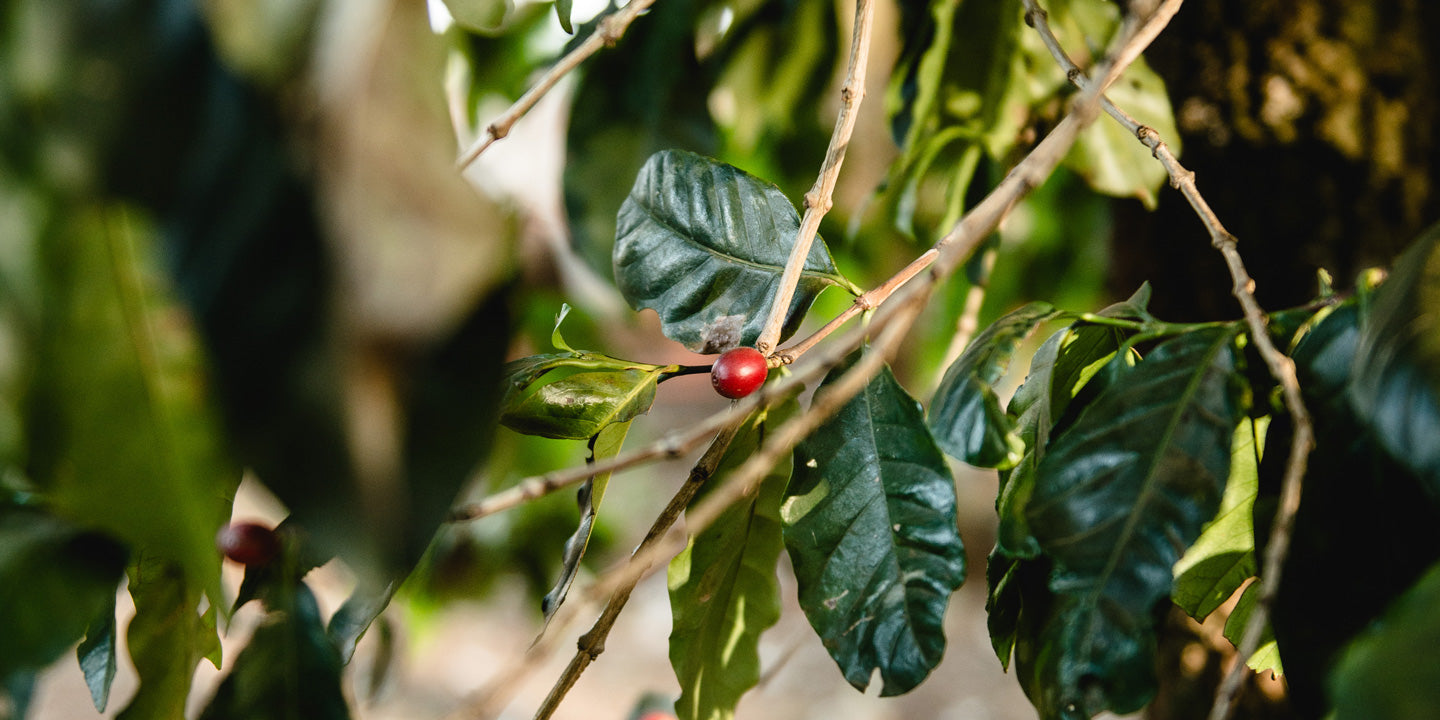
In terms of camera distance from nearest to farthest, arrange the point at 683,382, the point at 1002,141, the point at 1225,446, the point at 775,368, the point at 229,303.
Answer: the point at 229,303 < the point at 1225,446 < the point at 775,368 < the point at 1002,141 < the point at 683,382

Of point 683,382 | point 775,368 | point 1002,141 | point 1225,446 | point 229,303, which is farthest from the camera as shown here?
point 683,382

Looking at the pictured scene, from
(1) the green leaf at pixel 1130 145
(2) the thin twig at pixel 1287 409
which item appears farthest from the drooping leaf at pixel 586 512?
(1) the green leaf at pixel 1130 145

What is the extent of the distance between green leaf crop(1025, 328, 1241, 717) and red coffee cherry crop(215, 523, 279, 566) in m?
0.34

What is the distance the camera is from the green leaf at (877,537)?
35 cm

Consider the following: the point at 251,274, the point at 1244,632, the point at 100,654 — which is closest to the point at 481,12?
the point at 251,274

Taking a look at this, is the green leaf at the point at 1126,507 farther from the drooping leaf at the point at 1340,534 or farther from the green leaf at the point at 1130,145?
the green leaf at the point at 1130,145

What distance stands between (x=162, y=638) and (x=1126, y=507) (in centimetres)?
42

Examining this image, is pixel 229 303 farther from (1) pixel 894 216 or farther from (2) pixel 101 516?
(1) pixel 894 216

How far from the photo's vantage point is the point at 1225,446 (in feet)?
1.03

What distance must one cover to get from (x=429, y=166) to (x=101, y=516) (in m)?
0.13

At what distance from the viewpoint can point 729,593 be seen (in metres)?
0.43

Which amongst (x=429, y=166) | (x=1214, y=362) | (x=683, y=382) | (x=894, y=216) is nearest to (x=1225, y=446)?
(x=1214, y=362)

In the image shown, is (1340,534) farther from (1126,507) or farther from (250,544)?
(250,544)

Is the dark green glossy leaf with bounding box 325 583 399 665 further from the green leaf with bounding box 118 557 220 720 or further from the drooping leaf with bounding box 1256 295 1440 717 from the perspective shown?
the drooping leaf with bounding box 1256 295 1440 717
